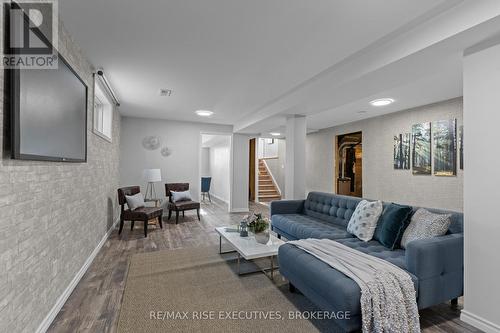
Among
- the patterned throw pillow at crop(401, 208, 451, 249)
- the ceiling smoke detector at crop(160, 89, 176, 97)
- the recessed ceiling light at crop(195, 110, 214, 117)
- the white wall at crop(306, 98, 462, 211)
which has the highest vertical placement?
the ceiling smoke detector at crop(160, 89, 176, 97)

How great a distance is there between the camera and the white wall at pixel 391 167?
4.23 meters

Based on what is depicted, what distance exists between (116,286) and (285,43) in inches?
116

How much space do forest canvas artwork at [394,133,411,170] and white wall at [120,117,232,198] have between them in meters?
3.99

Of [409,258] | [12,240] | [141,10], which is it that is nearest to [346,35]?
[141,10]

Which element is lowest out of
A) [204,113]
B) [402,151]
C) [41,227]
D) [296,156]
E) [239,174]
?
[41,227]

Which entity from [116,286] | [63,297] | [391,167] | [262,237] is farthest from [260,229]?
[391,167]

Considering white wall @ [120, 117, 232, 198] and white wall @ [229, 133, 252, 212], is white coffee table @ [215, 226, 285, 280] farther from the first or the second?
white wall @ [229, 133, 252, 212]

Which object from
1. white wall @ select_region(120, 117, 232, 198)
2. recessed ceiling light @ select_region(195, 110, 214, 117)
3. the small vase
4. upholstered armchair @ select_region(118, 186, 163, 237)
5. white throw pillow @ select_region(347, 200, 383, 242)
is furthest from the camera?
white wall @ select_region(120, 117, 232, 198)

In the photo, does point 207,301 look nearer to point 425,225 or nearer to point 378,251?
point 378,251

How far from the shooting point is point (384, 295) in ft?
5.67

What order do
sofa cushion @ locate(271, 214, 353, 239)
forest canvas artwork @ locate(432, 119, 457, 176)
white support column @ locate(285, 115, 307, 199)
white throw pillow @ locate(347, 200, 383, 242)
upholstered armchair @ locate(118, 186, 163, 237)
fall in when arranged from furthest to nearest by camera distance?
white support column @ locate(285, 115, 307, 199)
upholstered armchair @ locate(118, 186, 163, 237)
forest canvas artwork @ locate(432, 119, 457, 176)
sofa cushion @ locate(271, 214, 353, 239)
white throw pillow @ locate(347, 200, 383, 242)

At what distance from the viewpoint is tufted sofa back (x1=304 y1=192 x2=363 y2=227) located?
3389mm

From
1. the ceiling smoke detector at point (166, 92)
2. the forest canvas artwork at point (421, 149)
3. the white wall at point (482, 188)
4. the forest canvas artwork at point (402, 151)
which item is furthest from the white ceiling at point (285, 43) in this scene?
the forest canvas artwork at point (402, 151)

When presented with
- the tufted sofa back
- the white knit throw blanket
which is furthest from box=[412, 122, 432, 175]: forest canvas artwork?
the white knit throw blanket
